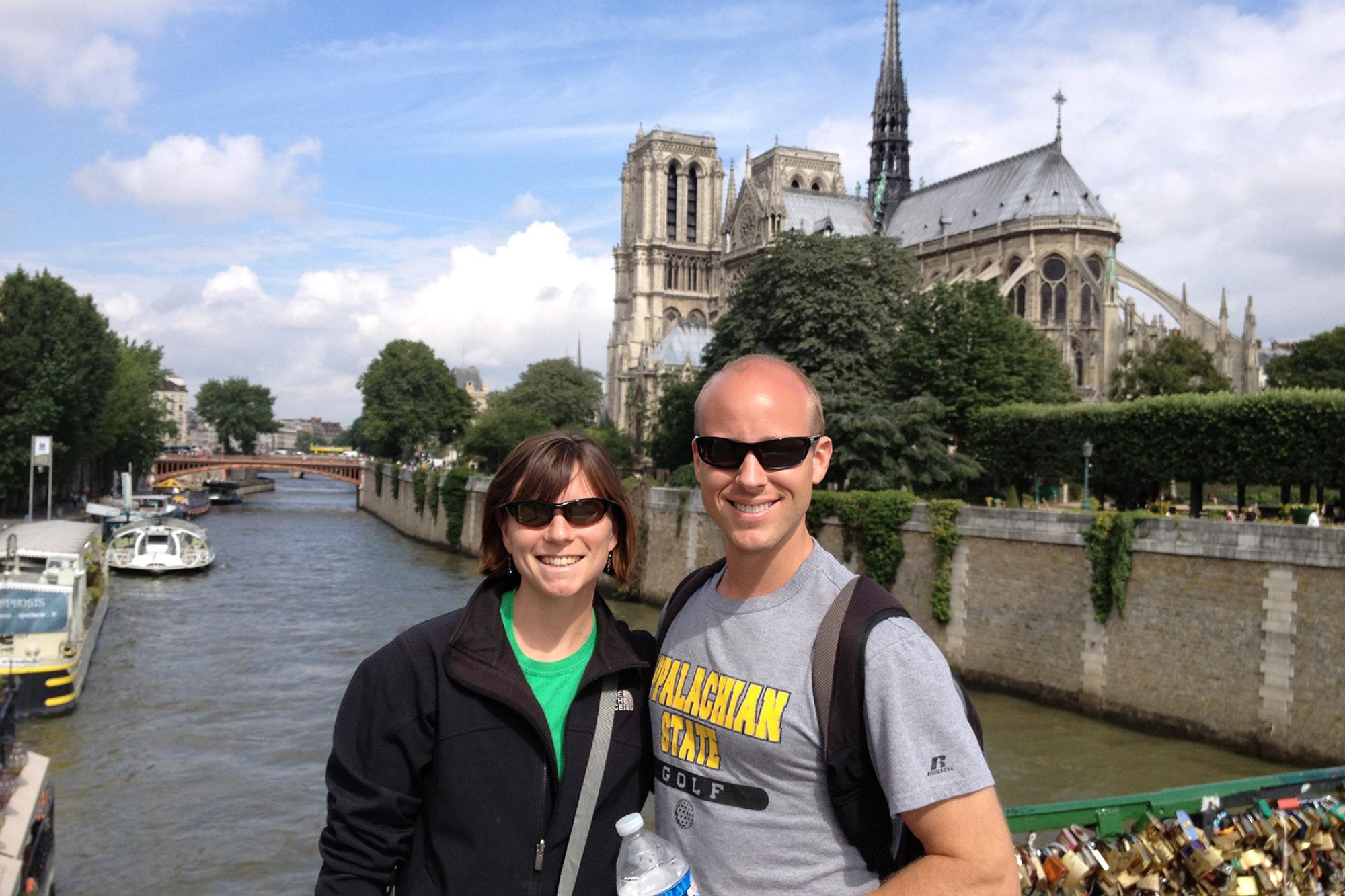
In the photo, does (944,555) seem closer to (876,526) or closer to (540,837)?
(876,526)

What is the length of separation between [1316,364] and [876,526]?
95.6 ft

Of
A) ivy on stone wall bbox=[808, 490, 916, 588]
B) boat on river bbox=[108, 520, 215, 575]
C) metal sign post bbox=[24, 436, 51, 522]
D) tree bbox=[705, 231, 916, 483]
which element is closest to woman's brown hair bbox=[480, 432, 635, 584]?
ivy on stone wall bbox=[808, 490, 916, 588]

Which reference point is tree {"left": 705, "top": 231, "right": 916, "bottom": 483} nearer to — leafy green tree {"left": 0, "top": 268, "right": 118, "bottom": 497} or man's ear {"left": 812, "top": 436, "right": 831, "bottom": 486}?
leafy green tree {"left": 0, "top": 268, "right": 118, "bottom": 497}

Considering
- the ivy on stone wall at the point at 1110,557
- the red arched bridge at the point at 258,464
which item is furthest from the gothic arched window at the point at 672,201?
the ivy on stone wall at the point at 1110,557

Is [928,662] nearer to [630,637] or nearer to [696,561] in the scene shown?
[630,637]

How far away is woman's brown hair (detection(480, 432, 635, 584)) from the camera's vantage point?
8.02ft

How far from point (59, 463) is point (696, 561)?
2540cm

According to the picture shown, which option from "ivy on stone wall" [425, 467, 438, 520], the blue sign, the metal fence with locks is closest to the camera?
the metal fence with locks

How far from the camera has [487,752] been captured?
7.43ft

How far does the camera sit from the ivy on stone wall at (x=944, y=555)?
17.1 meters

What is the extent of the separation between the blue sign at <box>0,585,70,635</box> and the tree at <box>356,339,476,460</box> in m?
50.8

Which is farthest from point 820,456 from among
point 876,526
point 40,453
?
point 40,453

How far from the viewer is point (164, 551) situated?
30.6 meters

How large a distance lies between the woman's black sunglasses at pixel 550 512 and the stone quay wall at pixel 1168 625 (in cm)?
1193
